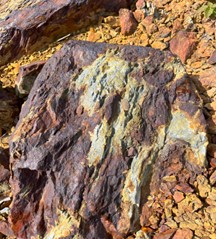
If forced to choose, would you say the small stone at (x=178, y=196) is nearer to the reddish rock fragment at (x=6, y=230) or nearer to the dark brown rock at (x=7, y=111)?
the reddish rock fragment at (x=6, y=230)

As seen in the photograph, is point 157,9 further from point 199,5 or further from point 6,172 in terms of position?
point 6,172

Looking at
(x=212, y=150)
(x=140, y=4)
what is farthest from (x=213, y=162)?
(x=140, y=4)

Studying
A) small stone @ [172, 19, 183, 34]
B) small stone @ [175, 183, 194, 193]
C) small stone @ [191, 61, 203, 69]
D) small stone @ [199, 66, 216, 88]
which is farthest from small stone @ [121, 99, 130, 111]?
small stone @ [172, 19, 183, 34]

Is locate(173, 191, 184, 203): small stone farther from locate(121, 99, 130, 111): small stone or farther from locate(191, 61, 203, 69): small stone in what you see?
locate(191, 61, 203, 69): small stone

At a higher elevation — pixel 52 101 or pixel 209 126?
pixel 52 101

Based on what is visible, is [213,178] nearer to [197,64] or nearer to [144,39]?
[197,64]

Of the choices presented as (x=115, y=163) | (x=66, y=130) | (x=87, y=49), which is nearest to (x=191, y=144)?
(x=115, y=163)

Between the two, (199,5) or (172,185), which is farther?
(199,5)
